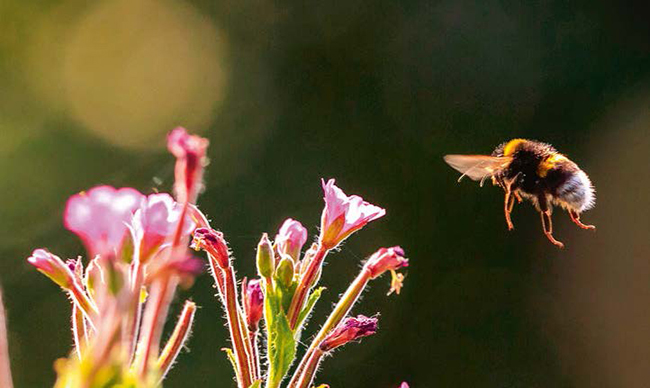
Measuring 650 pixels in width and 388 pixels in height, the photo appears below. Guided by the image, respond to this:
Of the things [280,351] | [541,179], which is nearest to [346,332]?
[280,351]

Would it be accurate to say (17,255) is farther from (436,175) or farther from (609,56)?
(609,56)

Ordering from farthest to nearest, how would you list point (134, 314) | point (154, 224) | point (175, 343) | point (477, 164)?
point (477, 164)
point (175, 343)
point (154, 224)
point (134, 314)

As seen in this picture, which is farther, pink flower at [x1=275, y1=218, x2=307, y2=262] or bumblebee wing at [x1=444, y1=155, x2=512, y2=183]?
bumblebee wing at [x1=444, y1=155, x2=512, y2=183]

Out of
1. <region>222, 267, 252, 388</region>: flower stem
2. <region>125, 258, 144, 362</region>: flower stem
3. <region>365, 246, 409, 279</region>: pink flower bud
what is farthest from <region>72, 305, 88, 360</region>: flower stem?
<region>365, 246, 409, 279</region>: pink flower bud

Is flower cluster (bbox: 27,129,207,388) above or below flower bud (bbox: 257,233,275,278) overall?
below

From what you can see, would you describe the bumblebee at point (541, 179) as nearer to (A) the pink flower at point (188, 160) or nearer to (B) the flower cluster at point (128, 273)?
(B) the flower cluster at point (128, 273)

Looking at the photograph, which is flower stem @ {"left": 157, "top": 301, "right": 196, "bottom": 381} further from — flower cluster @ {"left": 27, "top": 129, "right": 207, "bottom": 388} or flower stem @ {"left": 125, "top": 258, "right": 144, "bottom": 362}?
flower stem @ {"left": 125, "top": 258, "right": 144, "bottom": 362}

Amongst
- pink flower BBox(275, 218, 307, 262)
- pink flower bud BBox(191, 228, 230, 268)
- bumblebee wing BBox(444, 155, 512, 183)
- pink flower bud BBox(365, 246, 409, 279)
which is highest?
bumblebee wing BBox(444, 155, 512, 183)

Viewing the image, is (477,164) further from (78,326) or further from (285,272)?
(78,326)

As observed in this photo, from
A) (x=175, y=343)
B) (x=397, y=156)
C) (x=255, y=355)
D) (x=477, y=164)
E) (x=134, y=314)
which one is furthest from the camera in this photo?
(x=397, y=156)
